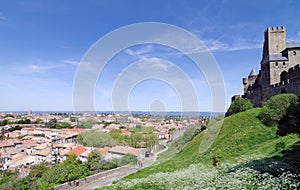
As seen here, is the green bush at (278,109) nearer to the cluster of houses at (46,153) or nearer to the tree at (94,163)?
the tree at (94,163)

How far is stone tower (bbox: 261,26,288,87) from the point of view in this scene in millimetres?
26672

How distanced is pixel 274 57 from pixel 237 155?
1987 centimetres

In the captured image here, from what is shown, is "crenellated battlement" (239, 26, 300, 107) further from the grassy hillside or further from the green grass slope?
the grassy hillside

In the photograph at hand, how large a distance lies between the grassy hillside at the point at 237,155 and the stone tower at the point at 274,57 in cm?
956

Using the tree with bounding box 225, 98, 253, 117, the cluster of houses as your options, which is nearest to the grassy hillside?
the tree with bounding box 225, 98, 253, 117

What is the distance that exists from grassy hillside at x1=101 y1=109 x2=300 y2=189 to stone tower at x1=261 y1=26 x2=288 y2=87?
9558mm

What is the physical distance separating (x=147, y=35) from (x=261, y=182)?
31.5 ft

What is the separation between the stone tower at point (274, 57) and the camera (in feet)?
87.5

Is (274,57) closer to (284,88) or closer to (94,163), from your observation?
(284,88)

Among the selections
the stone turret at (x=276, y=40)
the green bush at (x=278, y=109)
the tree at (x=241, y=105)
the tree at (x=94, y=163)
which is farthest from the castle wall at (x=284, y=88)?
the tree at (x=94, y=163)

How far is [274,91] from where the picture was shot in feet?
82.5

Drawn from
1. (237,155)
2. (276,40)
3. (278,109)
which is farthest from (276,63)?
(237,155)

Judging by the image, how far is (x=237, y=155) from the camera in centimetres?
1293

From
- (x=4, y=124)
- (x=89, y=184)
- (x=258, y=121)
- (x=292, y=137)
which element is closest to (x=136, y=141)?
(x=89, y=184)
